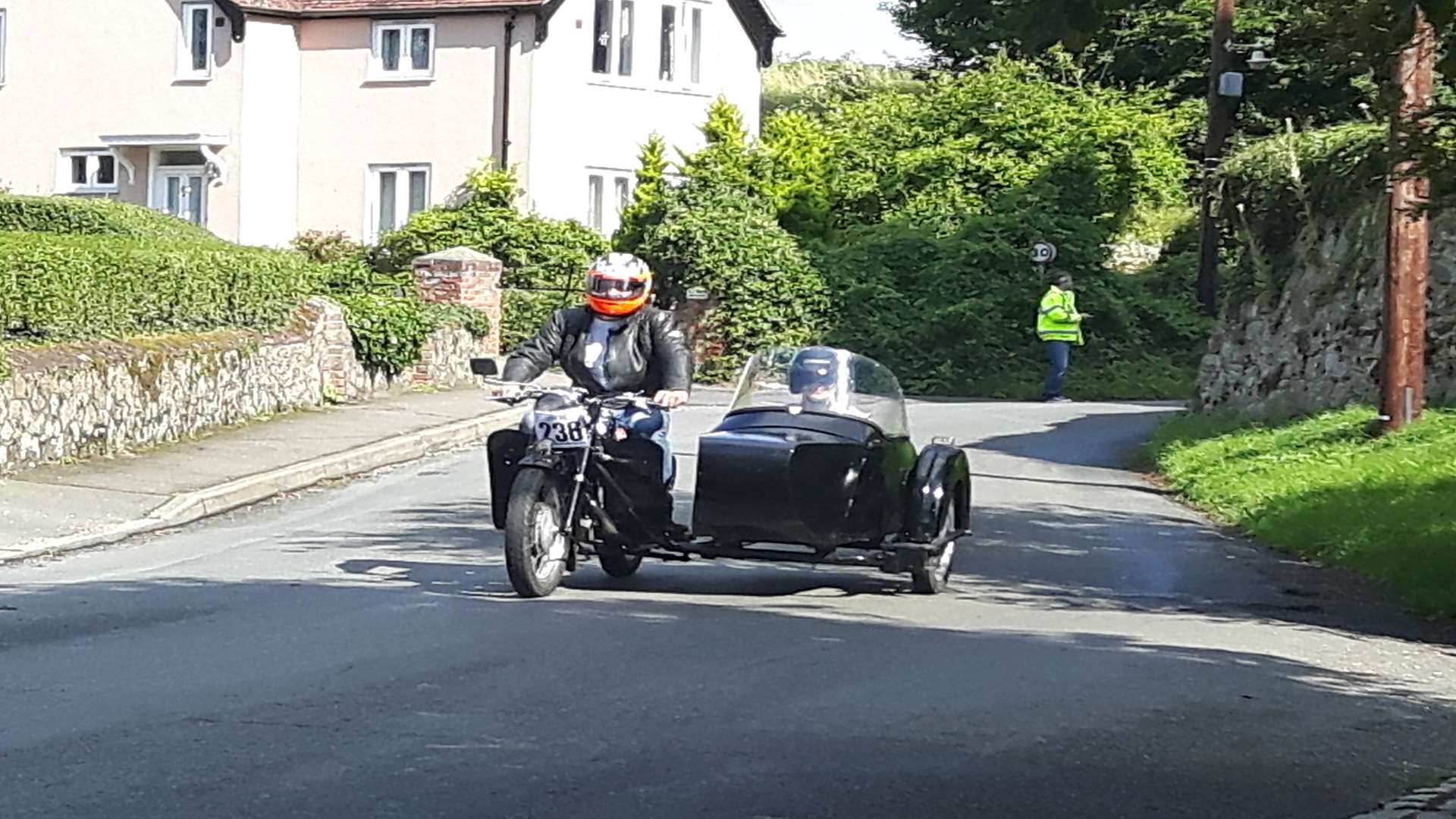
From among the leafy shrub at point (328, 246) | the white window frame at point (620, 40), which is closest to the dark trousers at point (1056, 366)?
the white window frame at point (620, 40)

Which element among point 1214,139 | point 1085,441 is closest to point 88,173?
point 1214,139

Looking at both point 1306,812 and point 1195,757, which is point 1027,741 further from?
point 1306,812

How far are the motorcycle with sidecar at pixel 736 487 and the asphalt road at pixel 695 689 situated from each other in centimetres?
33

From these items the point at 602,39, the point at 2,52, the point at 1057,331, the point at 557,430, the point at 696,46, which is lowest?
the point at 557,430

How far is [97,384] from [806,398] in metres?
8.41

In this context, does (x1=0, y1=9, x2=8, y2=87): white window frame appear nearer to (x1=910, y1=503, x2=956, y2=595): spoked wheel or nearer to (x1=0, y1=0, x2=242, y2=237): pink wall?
(x1=0, y1=0, x2=242, y2=237): pink wall

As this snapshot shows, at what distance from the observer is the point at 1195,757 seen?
25.2ft

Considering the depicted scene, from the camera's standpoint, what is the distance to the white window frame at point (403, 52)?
39306 mm

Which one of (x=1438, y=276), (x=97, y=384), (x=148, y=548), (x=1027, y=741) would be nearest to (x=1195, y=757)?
(x=1027, y=741)

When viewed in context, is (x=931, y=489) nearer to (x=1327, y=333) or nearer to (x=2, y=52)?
(x=1327, y=333)

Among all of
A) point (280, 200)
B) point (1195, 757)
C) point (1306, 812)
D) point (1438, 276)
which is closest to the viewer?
point (1306, 812)

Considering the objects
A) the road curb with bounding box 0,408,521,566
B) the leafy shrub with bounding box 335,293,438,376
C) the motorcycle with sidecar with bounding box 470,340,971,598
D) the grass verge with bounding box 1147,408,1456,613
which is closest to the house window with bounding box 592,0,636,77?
the leafy shrub with bounding box 335,293,438,376

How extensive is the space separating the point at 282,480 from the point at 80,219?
13502 mm

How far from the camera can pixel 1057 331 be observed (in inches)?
1196
